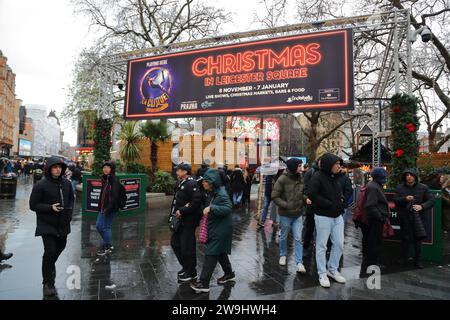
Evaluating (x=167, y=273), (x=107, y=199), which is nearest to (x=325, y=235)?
(x=167, y=273)

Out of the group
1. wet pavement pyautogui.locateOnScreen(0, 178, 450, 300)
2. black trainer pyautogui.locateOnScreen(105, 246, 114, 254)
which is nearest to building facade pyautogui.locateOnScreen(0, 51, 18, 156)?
wet pavement pyautogui.locateOnScreen(0, 178, 450, 300)

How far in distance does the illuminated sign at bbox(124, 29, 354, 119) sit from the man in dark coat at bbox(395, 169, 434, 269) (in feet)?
7.92

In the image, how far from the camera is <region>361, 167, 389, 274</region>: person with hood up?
510cm

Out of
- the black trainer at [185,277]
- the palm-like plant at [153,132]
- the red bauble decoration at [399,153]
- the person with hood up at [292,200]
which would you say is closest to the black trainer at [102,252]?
the black trainer at [185,277]

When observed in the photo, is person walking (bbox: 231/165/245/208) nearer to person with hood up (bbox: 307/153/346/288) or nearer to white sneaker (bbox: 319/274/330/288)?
person with hood up (bbox: 307/153/346/288)

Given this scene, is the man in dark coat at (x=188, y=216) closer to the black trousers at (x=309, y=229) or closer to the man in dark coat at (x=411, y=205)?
the black trousers at (x=309, y=229)

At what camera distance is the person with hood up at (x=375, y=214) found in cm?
510

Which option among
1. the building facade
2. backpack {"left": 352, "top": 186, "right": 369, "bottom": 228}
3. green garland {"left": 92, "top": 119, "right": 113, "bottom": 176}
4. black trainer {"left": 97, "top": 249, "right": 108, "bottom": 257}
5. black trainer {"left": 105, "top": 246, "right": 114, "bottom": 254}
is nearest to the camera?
backpack {"left": 352, "top": 186, "right": 369, "bottom": 228}

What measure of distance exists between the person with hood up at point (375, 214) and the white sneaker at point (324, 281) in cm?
105

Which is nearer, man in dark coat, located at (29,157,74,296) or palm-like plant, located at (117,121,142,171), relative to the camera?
man in dark coat, located at (29,157,74,296)

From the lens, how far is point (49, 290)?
397 cm

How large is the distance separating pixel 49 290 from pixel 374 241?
15.9 feet
